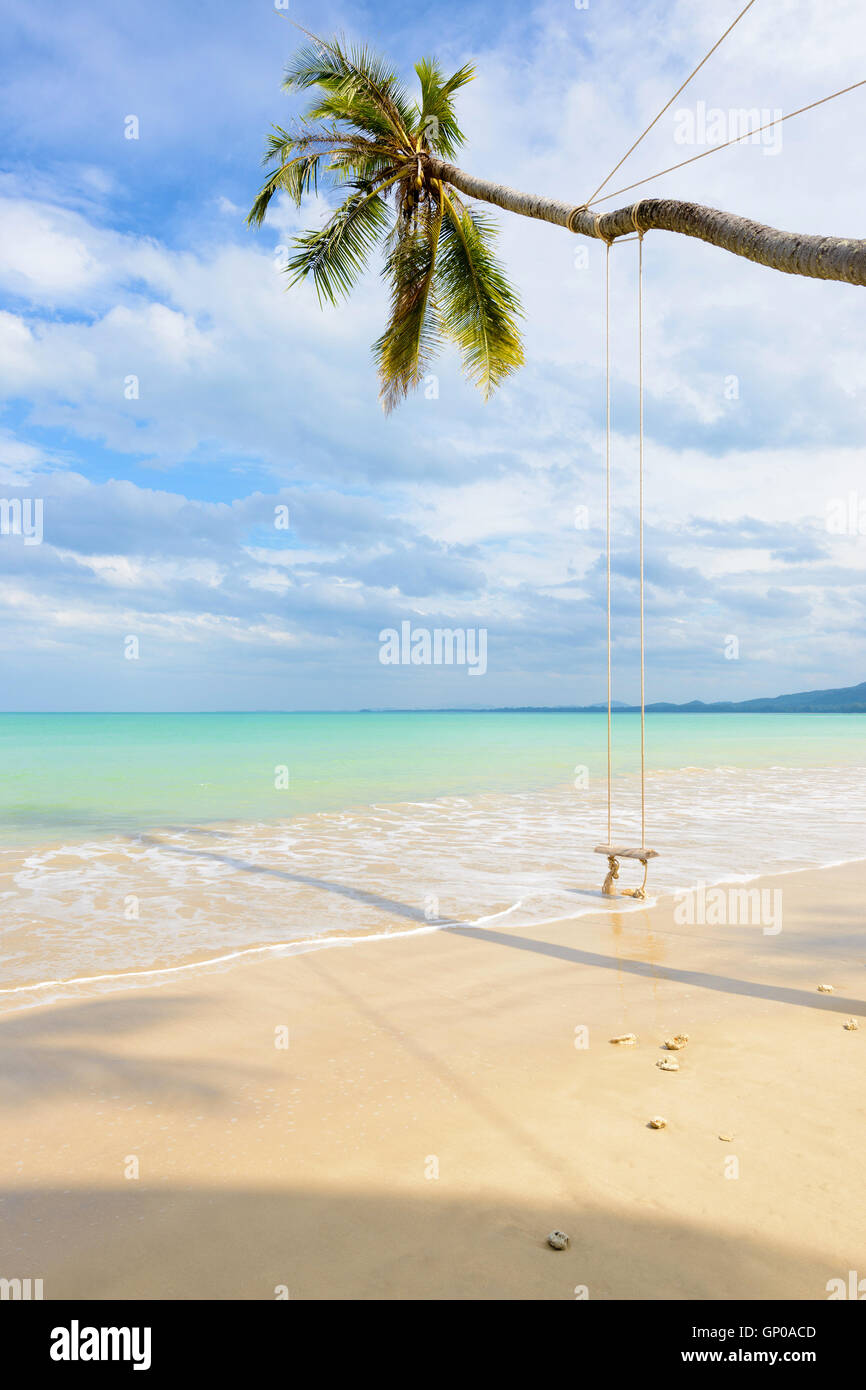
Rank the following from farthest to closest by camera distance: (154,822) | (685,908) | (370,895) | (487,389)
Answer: (154,822), (487,389), (370,895), (685,908)

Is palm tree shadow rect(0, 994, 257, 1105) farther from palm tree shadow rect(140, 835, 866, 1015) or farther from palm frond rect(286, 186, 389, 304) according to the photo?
palm frond rect(286, 186, 389, 304)

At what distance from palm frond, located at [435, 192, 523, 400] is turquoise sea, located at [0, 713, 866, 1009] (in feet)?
22.4

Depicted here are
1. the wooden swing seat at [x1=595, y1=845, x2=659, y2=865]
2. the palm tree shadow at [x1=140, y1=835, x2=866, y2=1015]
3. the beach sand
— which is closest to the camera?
the beach sand

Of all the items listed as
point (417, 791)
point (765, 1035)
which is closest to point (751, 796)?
point (417, 791)

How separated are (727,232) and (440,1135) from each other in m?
5.52

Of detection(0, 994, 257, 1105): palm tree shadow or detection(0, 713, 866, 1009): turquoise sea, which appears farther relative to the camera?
detection(0, 713, 866, 1009): turquoise sea

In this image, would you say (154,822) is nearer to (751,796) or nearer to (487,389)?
(487,389)

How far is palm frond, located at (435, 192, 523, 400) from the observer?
10641 millimetres

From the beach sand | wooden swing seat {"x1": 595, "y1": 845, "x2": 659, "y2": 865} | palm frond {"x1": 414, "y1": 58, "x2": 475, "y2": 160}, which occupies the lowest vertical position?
the beach sand

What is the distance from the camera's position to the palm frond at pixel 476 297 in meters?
10.6

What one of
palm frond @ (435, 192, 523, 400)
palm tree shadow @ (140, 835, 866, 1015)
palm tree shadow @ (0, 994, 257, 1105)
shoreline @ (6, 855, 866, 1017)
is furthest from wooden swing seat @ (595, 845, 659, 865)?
palm frond @ (435, 192, 523, 400)

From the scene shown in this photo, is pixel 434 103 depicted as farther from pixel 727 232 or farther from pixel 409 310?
pixel 727 232
